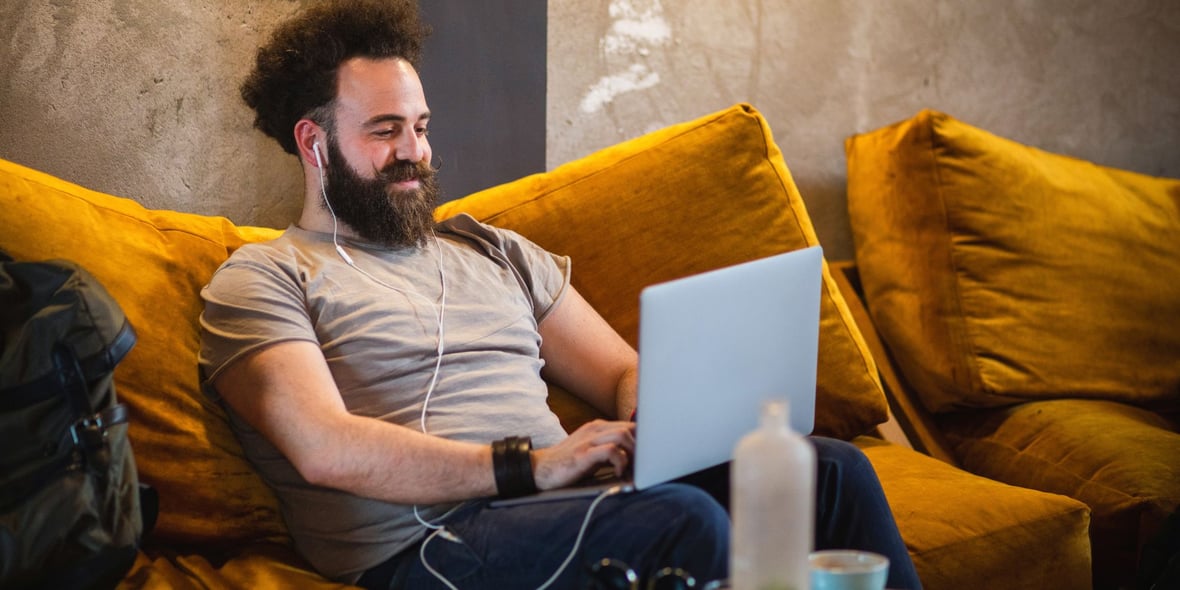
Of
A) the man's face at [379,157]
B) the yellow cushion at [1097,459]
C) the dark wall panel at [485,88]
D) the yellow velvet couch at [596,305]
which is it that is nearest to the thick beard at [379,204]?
the man's face at [379,157]

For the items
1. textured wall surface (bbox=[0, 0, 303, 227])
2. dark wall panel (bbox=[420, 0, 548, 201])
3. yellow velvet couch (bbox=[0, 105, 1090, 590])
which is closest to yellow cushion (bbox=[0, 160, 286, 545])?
yellow velvet couch (bbox=[0, 105, 1090, 590])

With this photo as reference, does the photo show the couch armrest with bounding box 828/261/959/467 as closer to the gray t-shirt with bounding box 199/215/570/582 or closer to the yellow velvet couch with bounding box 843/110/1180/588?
the yellow velvet couch with bounding box 843/110/1180/588

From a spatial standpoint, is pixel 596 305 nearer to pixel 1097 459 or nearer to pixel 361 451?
pixel 361 451

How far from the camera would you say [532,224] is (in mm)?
2029

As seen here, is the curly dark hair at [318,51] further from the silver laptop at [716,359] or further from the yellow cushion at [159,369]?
the silver laptop at [716,359]

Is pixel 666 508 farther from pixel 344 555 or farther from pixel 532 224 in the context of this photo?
pixel 532 224

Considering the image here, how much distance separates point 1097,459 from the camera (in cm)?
204

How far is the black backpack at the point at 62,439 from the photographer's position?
1271 millimetres

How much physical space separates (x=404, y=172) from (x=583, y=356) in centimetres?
42

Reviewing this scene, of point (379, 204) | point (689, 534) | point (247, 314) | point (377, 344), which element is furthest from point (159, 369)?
point (689, 534)

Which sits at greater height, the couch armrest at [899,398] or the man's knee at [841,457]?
the man's knee at [841,457]

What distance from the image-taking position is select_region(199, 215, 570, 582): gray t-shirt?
1548mm

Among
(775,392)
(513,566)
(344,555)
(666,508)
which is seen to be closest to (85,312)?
(344,555)

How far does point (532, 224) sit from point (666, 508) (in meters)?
0.80
